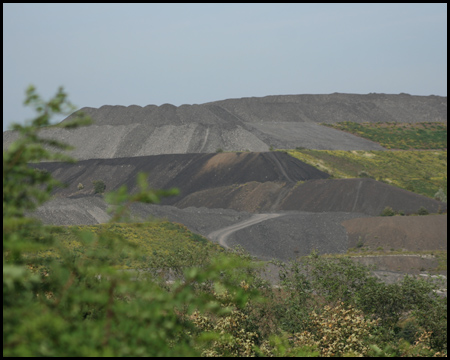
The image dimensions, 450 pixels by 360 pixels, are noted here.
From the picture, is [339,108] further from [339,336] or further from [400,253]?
[339,336]

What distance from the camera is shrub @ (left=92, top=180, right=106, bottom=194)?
84688mm

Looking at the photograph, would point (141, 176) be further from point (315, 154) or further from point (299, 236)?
point (315, 154)

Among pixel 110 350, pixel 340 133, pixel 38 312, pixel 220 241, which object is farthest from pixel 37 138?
pixel 340 133

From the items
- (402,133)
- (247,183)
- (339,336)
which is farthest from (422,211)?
(402,133)

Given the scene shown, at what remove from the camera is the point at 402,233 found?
5775 centimetres

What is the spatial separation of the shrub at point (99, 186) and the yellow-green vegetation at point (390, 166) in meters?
33.4

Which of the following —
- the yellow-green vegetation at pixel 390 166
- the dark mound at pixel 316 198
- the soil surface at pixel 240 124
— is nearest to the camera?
the dark mound at pixel 316 198

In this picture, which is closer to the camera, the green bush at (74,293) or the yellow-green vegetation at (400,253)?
the green bush at (74,293)

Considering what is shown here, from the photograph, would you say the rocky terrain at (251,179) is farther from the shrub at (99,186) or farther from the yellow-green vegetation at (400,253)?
the shrub at (99,186)

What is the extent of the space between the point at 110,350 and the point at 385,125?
14877 centimetres

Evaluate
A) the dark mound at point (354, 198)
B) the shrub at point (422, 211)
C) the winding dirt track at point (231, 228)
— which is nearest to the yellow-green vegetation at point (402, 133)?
the dark mound at point (354, 198)

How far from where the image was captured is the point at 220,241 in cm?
5784

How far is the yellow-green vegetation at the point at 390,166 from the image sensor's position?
93250mm

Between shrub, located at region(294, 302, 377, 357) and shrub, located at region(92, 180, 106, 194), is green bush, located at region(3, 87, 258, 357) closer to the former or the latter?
shrub, located at region(294, 302, 377, 357)
